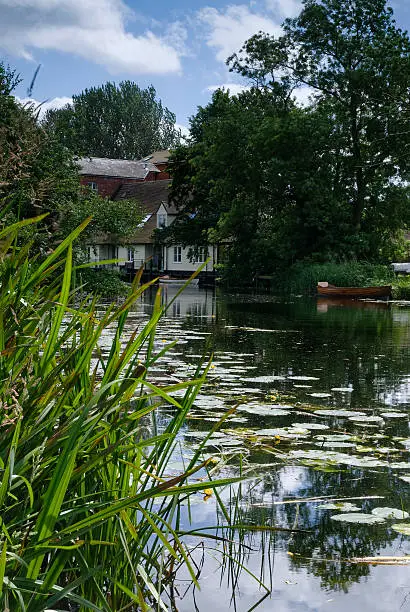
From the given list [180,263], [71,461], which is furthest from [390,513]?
[180,263]

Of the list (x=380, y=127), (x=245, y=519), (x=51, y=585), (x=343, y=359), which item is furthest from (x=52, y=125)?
(x=51, y=585)

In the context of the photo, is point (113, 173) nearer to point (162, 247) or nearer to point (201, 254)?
point (162, 247)

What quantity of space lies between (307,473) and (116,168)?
272ft

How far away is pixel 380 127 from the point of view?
38.9 meters

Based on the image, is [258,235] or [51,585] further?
[258,235]

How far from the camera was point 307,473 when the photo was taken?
524 cm

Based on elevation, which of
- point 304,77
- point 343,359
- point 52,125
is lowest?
point 343,359

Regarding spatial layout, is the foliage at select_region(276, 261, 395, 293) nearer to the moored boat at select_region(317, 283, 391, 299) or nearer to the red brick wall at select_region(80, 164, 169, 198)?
the moored boat at select_region(317, 283, 391, 299)

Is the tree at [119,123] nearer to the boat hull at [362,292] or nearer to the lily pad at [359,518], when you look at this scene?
the boat hull at [362,292]

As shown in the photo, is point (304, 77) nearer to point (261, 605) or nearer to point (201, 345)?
point (201, 345)

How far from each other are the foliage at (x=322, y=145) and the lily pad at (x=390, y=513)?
33.6m

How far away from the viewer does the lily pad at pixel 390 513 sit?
434cm

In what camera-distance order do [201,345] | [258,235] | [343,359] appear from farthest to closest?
1. [258,235]
2. [201,345]
3. [343,359]

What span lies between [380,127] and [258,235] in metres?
7.78
